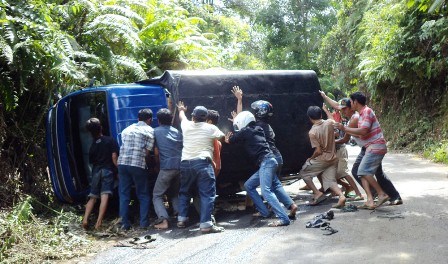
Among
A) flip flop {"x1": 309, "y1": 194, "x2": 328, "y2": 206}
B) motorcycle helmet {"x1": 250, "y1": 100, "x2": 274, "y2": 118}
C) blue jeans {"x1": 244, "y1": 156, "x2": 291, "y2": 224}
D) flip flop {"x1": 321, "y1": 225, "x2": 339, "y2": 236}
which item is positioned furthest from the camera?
flip flop {"x1": 309, "y1": 194, "x2": 328, "y2": 206}

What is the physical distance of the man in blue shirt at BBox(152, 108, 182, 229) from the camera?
7.93 metres

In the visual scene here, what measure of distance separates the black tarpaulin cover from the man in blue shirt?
0.42m

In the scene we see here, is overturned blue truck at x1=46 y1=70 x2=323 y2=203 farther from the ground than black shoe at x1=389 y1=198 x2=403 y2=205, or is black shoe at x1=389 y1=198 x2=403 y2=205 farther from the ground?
overturned blue truck at x1=46 y1=70 x2=323 y2=203

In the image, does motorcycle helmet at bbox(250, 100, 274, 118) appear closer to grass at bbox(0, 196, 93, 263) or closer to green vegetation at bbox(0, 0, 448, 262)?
green vegetation at bbox(0, 0, 448, 262)

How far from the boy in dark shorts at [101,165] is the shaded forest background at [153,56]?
105 centimetres

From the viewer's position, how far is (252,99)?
8.84 m

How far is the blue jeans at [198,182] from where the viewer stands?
7609 millimetres

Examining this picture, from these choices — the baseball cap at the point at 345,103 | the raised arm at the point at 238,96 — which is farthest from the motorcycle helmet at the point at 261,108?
the baseball cap at the point at 345,103

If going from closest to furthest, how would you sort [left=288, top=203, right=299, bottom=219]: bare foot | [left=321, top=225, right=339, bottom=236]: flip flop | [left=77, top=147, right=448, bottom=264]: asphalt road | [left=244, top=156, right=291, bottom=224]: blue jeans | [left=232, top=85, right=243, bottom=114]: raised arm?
1. [left=77, top=147, right=448, bottom=264]: asphalt road
2. [left=321, top=225, right=339, bottom=236]: flip flop
3. [left=244, top=156, right=291, bottom=224]: blue jeans
4. [left=288, top=203, right=299, bottom=219]: bare foot
5. [left=232, top=85, right=243, bottom=114]: raised arm

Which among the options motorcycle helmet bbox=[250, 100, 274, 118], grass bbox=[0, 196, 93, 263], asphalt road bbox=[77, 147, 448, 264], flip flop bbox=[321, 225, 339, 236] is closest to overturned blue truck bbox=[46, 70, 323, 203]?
motorcycle helmet bbox=[250, 100, 274, 118]

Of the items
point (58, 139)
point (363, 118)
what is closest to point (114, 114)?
point (58, 139)

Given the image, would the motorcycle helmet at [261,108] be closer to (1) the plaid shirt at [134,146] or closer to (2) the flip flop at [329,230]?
(1) the plaid shirt at [134,146]

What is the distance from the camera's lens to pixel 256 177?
26.3ft

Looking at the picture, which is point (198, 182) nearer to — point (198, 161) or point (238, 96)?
point (198, 161)
